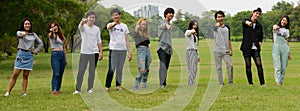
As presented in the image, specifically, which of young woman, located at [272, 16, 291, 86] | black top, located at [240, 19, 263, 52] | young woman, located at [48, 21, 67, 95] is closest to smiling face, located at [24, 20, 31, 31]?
young woman, located at [48, 21, 67, 95]

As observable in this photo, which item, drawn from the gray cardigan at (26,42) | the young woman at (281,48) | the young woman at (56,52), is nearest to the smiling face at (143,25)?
the young woman at (56,52)

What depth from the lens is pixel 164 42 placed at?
36.1 feet

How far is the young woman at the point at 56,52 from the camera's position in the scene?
33.2ft

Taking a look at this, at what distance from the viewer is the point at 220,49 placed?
11.4m

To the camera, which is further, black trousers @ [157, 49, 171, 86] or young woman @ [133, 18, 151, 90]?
black trousers @ [157, 49, 171, 86]

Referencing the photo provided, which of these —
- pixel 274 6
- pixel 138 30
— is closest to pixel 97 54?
pixel 138 30

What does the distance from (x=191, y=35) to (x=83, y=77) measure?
2671 millimetres

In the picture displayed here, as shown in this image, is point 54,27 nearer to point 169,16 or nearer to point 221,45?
point 169,16

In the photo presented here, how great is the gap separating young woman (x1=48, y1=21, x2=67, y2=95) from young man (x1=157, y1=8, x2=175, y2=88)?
2.20m

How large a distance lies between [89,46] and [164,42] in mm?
1870

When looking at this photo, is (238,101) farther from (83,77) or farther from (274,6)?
(274,6)

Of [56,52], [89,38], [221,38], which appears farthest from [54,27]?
[221,38]

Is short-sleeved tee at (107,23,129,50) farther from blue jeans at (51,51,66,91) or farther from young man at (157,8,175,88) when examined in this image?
blue jeans at (51,51,66,91)

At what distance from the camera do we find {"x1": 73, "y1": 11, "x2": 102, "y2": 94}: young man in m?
9.95
